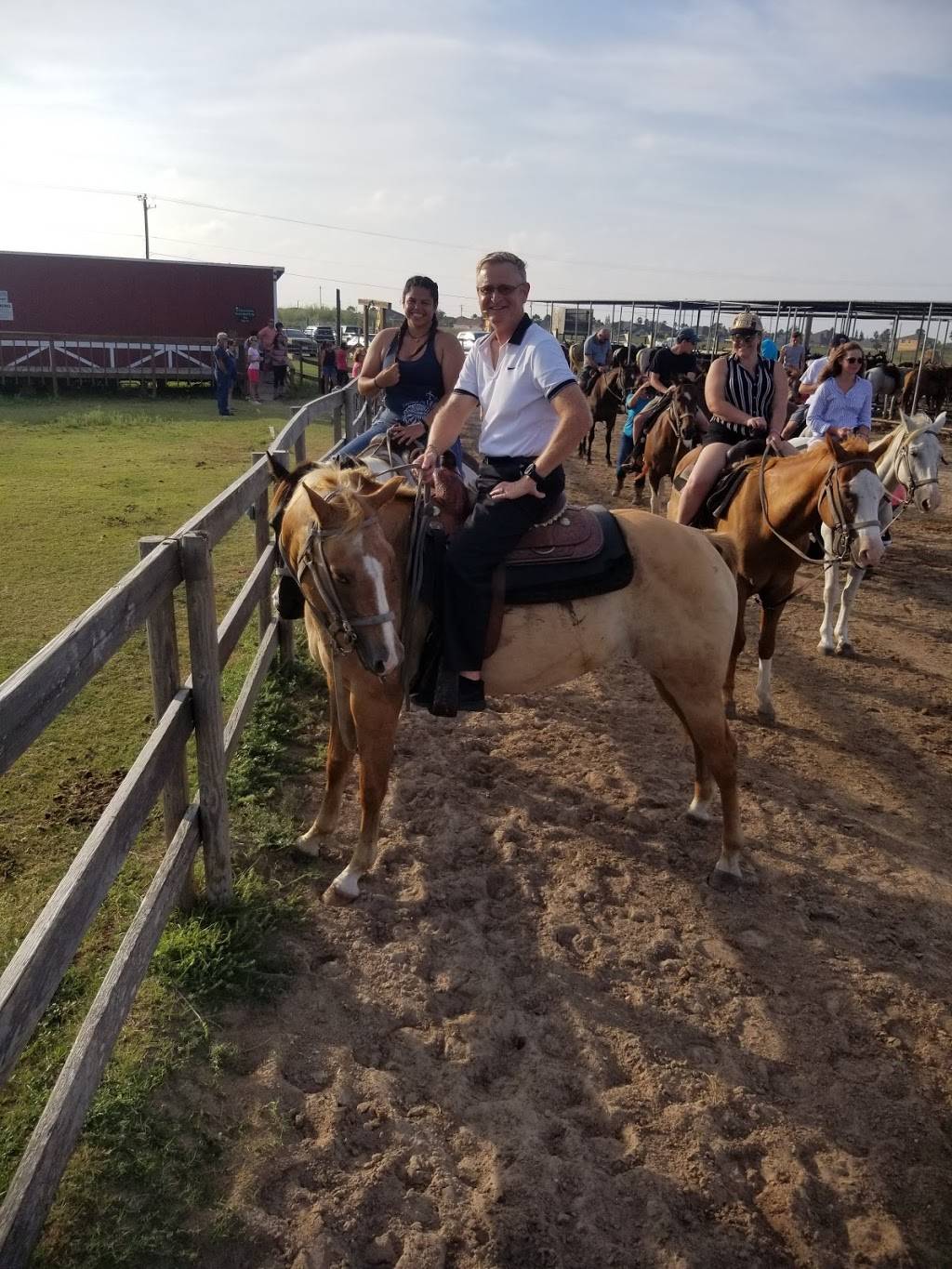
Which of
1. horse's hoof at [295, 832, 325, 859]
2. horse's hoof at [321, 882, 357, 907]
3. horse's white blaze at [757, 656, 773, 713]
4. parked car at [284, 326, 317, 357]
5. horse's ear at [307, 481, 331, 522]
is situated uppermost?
parked car at [284, 326, 317, 357]

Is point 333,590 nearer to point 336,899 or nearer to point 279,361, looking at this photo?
point 336,899

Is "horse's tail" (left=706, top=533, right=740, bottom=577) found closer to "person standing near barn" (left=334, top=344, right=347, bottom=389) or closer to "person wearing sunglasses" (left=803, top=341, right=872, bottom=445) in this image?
"person wearing sunglasses" (left=803, top=341, right=872, bottom=445)

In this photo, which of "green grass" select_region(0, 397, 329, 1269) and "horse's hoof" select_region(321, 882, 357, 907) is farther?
"horse's hoof" select_region(321, 882, 357, 907)

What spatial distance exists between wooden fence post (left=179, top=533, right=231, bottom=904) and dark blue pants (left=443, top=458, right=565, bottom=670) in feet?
3.32

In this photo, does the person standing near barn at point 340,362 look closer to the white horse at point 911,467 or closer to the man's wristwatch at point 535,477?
the white horse at point 911,467

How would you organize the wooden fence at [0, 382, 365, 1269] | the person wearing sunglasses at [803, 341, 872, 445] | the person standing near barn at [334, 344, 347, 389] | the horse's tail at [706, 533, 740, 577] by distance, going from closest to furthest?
the wooden fence at [0, 382, 365, 1269] → the horse's tail at [706, 533, 740, 577] → the person wearing sunglasses at [803, 341, 872, 445] → the person standing near barn at [334, 344, 347, 389]

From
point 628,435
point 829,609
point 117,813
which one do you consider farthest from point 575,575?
point 628,435

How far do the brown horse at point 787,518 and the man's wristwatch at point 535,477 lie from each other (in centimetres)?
231

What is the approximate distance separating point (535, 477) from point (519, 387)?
415mm

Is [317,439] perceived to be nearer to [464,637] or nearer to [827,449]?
[827,449]

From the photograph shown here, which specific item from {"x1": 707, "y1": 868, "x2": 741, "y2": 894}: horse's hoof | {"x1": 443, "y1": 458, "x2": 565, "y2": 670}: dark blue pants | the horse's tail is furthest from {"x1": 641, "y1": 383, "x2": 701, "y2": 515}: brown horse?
{"x1": 443, "y1": 458, "x2": 565, "y2": 670}: dark blue pants

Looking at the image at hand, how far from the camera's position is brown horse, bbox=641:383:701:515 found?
981 cm

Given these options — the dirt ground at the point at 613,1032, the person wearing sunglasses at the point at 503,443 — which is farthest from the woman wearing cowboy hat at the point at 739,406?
the person wearing sunglasses at the point at 503,443

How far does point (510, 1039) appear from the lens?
310cm
